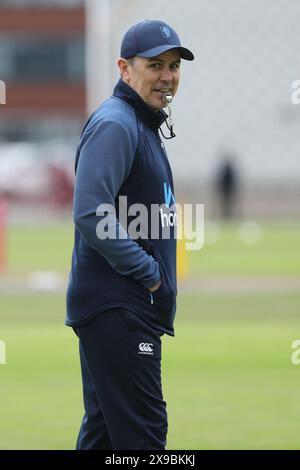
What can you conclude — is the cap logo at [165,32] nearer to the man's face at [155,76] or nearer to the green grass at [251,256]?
the man's face at [155,76]

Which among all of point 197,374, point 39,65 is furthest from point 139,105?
point 39,65

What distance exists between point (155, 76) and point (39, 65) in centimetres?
7338

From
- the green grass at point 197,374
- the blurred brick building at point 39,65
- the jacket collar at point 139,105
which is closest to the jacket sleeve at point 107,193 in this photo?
the jacket collar at point 139,105

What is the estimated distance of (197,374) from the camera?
453 inches

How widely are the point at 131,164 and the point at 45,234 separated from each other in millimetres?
29590

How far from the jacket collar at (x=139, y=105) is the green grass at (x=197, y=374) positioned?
2.92 m

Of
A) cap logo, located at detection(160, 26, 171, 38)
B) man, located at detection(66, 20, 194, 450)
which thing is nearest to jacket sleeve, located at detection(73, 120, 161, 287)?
man, located at detection(66, 20, 194, 450)

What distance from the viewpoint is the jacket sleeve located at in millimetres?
5641

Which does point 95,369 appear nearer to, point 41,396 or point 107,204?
point 107,204

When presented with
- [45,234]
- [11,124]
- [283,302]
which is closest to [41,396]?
[283,302]

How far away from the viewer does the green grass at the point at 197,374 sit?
881 cm

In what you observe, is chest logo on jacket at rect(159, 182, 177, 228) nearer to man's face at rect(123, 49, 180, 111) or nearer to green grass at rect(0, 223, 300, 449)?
man's face at rect(123, 49, 180, 111)

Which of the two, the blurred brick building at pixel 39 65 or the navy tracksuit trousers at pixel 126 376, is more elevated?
the blurred brick building at pixel 39 65

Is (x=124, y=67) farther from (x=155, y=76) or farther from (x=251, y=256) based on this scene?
(x=251, y=256)
